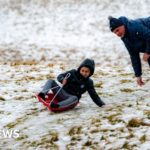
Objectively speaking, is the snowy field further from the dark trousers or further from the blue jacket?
the blue jacket

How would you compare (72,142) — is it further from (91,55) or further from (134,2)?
(134,2)

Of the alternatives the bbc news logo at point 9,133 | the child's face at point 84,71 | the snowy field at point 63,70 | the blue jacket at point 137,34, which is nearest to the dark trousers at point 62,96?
the snowy field at point 63,70

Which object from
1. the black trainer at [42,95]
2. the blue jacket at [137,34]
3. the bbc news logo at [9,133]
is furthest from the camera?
the blue jacket at [137,34]

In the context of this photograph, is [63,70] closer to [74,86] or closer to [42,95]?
[74,86]

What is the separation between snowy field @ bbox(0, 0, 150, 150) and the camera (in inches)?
275

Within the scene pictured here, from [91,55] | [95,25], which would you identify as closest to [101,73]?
[91,55]

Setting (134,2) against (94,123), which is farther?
(134,2)

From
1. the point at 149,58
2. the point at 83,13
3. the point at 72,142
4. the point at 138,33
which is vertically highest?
the point at 83,13

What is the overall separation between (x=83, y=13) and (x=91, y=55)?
23.9ft

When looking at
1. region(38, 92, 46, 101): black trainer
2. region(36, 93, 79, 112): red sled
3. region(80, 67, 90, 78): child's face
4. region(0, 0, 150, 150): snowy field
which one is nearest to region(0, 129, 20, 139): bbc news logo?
region(0, 0, 150, 150): snowy field

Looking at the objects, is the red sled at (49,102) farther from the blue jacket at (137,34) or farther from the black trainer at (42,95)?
the blue jacket at (137,34)

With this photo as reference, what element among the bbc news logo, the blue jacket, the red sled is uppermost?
the blue jacket

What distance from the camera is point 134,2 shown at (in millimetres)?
30609

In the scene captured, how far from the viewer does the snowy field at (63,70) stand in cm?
699
